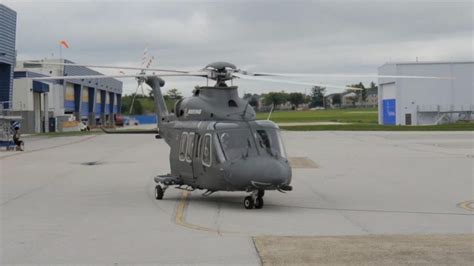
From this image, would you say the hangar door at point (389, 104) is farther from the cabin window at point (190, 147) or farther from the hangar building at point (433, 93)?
the cabin window at point (190, 147)

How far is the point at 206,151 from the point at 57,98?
73816mm

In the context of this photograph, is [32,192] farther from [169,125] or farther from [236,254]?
[236,254]

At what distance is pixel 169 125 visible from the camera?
18.2 meters

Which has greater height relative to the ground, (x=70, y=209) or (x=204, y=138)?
(x=204, y=138)

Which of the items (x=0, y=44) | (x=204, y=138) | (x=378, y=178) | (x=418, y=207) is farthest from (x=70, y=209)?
(x=0, y=44)

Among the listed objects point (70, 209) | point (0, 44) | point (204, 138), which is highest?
point (0, 44)

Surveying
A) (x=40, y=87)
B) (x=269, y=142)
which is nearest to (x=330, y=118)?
(x=40, y=87)

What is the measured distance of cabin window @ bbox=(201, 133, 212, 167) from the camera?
50.5ft

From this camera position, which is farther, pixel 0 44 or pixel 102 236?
pixel 0 44

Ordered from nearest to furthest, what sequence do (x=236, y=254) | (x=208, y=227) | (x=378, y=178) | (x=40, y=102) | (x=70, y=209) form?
(x=236, y=254), (x=208, y=227), (x=70, y=209), (x=378, y=178), (x=40, y=102)

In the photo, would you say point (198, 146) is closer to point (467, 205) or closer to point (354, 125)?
point (467, 205)

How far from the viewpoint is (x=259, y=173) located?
560 inches

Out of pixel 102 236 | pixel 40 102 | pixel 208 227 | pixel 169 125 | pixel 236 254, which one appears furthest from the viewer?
pixel 40 102

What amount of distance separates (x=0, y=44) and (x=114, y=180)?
3478 centimetres
